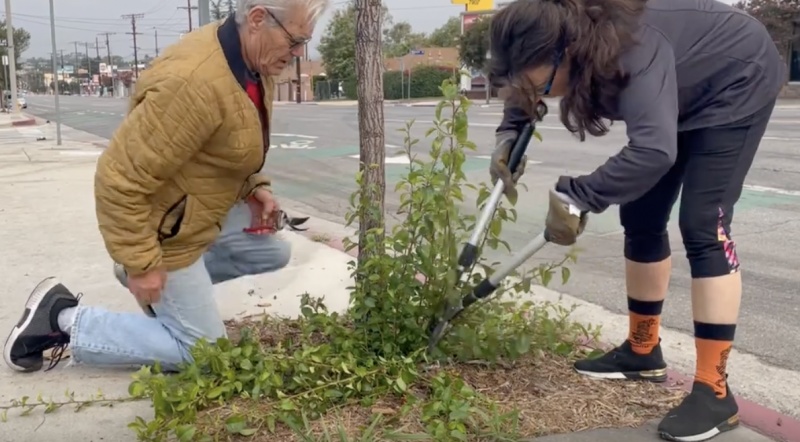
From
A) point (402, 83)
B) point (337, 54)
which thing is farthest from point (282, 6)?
point (337, 54)

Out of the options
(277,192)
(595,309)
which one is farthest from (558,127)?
(595,309)

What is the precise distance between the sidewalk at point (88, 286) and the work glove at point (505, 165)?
0.90 m

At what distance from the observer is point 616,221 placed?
6.79 meters

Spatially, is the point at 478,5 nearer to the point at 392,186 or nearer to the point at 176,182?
the point at 392,186

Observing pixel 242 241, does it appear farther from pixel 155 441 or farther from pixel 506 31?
pixel 506 31

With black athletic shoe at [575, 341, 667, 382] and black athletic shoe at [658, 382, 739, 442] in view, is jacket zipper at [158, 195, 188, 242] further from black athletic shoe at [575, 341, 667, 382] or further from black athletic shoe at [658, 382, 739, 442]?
black athletic shoe at [658, 382, 739, 442]

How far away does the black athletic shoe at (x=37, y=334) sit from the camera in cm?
327

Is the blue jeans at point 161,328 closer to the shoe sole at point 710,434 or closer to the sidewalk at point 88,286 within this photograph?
the sidewalk at point 88,286

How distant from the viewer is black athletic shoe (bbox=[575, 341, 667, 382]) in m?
3.21

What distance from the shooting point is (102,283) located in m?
4.71

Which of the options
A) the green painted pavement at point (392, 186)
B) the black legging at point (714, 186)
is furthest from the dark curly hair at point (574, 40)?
the green painted pavement at point (392, 186)

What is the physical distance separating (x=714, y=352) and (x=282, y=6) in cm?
188

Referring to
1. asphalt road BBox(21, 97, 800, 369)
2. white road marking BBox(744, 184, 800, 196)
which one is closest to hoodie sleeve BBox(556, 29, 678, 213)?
asphalt road BBox(21, 97, 800, 369)

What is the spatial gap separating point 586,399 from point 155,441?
60.3 inches
